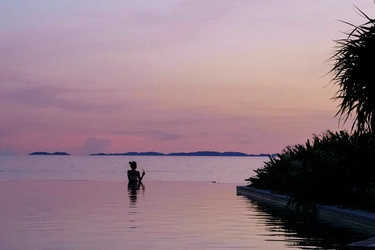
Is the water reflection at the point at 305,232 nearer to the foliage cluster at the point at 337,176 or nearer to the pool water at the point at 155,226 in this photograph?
the pool water at the point at 155,226

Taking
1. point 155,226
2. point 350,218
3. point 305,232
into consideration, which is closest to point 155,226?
point 155,226

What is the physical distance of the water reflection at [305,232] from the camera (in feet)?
50.8

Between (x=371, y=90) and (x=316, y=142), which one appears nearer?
(x=371, y=90)

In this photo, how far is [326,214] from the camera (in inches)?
882

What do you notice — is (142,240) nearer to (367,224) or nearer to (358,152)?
(367,224)

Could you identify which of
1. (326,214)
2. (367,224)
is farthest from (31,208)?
(367,224)

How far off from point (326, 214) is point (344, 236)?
5615 mm

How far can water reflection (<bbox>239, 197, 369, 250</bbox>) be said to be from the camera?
15.5m

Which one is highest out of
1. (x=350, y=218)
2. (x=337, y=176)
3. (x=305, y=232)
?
(x=337, y=176)

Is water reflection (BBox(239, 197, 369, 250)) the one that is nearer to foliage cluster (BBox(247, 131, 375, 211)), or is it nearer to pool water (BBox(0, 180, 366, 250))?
pool water (BBox(0, 180, 366, 250))

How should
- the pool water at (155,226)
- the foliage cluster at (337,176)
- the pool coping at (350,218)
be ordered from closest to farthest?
the pool water at (155,226) → the pool coping at (350,218) → the foliage cluster at (337,176)

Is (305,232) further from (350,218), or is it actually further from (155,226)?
(155,226)

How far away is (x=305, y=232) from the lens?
1781cm

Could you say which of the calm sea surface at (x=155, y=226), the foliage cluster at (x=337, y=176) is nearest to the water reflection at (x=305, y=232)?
the calm sea surface at (x=155, y=226)
